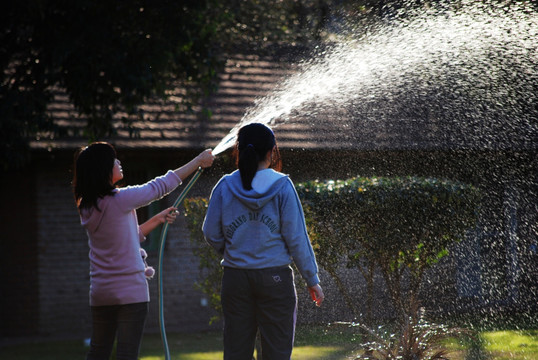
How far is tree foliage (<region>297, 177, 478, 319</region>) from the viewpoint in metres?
8.14

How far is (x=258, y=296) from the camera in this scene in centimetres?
454

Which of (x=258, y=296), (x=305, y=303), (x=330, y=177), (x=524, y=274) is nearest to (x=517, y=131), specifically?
(x=524, y=274)

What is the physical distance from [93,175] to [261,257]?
1.25 meters

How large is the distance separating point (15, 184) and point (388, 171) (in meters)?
6.20

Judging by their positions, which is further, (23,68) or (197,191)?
(197,191)

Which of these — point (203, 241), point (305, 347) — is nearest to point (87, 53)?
point (203, 241)

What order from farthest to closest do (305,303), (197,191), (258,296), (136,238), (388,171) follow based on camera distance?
(388,171) → (197,191) → (305,303) → (136,238) → (258,296)

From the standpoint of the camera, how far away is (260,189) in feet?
14.9

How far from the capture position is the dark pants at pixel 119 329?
15.4 feet

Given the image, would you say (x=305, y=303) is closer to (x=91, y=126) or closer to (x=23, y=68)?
(x=91, y=126)

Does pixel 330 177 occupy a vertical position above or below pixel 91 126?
below

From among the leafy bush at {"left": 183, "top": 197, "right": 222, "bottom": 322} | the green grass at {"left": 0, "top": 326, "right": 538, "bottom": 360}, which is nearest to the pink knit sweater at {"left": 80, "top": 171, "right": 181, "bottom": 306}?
the leafy bush at {"left": 183, "top": 197, "right": 222, "bottom": 322}

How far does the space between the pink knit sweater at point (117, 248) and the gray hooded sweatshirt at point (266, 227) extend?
59 cm

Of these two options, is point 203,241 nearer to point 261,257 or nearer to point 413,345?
point 413,345
